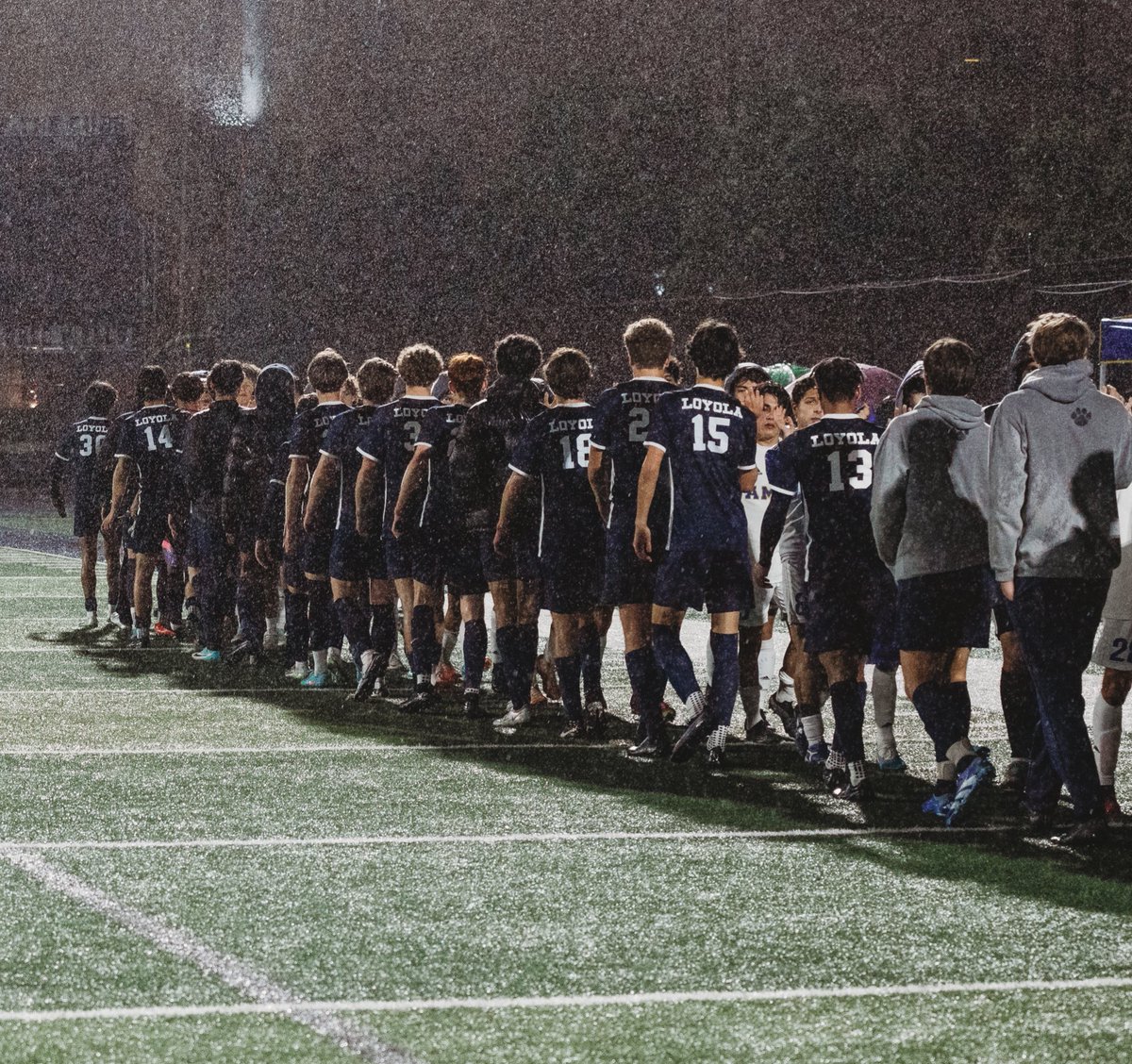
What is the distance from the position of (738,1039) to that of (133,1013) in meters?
1.43

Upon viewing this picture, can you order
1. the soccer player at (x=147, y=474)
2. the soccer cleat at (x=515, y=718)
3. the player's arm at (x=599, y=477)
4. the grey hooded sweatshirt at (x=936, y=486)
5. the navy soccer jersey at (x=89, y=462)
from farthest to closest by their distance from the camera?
the navy soccer jersey at (x=89, y=462) → the soccer player at (x=147, y=474) → the soccer cleat at (x=515, y=718) → the player's arm at (x=599, y=477) → the grey hooded sweatshirt at (x=936, y=486)

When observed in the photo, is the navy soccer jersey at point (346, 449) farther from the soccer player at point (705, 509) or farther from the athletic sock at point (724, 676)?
the athletic sock at point (724, 676)

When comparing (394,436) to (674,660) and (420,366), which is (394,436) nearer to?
(420,366)

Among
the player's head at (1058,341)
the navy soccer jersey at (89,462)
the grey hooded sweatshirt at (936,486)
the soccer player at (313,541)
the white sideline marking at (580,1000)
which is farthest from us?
the navy soccer jersey at (89,462)

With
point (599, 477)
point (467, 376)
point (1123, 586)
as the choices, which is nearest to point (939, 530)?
point (1123, 586)

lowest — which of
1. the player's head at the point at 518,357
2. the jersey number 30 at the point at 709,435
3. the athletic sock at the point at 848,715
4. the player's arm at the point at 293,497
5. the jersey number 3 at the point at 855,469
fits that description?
the athletic sock at the point at 848,715

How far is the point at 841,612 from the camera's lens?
7512mm

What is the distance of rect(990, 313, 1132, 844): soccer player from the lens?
6254 mm

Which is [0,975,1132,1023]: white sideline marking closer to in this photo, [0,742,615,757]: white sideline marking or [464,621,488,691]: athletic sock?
[0,742,615,757]: white sideline marking

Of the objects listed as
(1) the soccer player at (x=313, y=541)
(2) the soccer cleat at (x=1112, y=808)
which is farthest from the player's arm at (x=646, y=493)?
(1) the soccer player at (x=313, y=541)

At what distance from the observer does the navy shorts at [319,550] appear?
1119cm

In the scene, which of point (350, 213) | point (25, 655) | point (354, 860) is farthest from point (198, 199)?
point (354, 860)

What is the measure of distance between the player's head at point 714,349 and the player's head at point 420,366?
2443 millimetres

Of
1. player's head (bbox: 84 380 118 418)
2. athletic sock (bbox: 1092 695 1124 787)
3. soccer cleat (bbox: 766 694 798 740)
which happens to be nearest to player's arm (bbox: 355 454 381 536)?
soccer cleat (bbox: 766 694 798 740)
